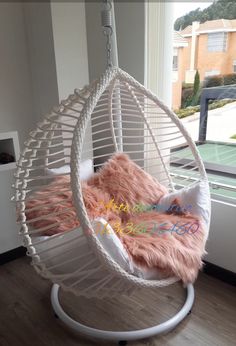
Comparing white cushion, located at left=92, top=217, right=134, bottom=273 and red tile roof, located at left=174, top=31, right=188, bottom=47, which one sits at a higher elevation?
red tile roof, located at left=174, top=31, right=188, bottom=47

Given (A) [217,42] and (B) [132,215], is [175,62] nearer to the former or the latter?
(A) [217,42]

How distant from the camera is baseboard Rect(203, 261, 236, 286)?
6.15 feet

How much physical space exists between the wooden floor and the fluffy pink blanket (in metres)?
0.41

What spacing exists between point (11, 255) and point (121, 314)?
980mm

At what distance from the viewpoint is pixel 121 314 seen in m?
1.64

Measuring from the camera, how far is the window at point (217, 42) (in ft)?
5.80

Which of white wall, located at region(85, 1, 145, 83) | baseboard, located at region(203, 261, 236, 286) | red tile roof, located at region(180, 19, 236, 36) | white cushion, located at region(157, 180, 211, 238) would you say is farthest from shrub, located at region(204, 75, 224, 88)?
baseboard, located at region(203, 261, 236, 286)

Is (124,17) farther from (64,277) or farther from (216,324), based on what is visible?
(216,324)

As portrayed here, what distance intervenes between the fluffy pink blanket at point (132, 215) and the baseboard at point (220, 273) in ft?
1.94

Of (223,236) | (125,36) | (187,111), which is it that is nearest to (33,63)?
(125,36)

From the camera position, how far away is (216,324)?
158cm

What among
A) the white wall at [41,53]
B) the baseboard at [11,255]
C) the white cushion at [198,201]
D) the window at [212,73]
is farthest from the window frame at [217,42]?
the baseboard at [11,255]

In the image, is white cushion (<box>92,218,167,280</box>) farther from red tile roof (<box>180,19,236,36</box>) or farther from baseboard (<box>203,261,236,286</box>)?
red tile roof (<box>180,19,236,36</box>)

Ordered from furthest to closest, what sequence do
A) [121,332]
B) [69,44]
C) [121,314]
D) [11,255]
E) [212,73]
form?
1. [11,255]
2. [69,44]
3. [212,73]
4. [121,314]
5. [121,332]
